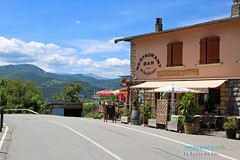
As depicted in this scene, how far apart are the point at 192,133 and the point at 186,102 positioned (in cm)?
143

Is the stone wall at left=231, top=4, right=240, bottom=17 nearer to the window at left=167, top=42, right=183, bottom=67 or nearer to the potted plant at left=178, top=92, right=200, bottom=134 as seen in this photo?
the window at left=167, top=42, right=183, bottom=67

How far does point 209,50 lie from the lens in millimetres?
17438

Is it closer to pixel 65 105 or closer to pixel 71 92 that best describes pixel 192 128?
pixel 65 105

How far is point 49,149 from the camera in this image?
335 inches

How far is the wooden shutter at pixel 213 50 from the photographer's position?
17.2m

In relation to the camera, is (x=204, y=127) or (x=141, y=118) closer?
(x=204, y=127)

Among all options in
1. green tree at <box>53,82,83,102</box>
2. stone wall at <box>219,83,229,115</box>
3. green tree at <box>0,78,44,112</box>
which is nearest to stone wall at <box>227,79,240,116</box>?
stone wall at <box>219,83,229,115</box>

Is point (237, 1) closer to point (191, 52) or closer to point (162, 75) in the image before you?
point (191, 52)

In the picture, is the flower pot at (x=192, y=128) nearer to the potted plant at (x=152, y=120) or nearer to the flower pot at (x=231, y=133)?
the flower pot at (x=231, y=133)

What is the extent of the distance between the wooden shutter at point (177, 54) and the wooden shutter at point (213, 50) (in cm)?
211

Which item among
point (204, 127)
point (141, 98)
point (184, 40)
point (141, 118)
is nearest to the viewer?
point (204, 127)

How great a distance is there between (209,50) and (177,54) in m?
2.46

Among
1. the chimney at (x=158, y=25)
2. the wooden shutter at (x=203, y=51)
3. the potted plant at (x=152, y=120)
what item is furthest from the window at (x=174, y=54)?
the potted plant at (x=152, y=120)

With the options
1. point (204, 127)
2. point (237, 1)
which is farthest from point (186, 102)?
point (237, 1)
